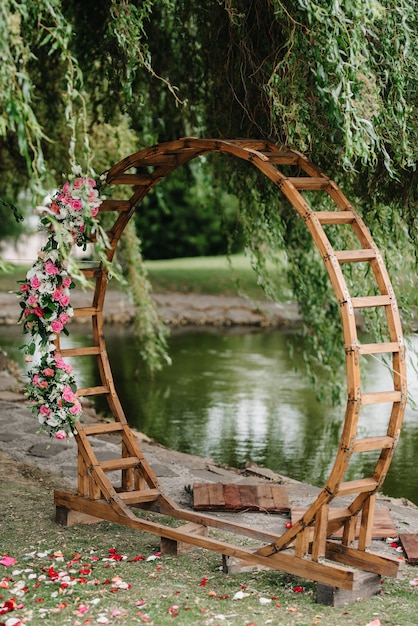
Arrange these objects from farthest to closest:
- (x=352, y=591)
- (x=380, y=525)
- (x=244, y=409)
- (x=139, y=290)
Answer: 1. (x=244, y=409)
2. (x=139, y=290)
3. (x=380, y=525)
4. (x=352, y=591)

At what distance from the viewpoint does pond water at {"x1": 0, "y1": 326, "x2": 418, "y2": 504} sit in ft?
26.9

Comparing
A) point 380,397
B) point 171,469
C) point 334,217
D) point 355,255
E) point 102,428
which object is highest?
point 334,217

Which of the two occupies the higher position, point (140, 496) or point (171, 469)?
point (140, 496)

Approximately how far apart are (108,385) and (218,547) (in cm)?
150

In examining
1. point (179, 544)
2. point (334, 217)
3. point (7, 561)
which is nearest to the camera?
point (334, 217)

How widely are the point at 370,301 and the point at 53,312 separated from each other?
179 cm

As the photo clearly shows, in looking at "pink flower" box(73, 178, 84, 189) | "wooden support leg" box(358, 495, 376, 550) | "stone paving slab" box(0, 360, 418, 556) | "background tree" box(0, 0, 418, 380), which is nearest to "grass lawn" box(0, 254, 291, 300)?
"stone paving slab" box(0, 360, 418, 556)

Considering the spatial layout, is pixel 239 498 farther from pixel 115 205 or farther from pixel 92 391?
pixel 115 205

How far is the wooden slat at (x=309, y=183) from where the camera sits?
4.22 metres

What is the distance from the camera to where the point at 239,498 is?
5434 mm

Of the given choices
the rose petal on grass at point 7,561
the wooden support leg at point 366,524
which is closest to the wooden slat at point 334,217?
the wooden support leg at point 366,524

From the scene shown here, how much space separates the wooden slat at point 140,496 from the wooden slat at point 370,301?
5.80 ft

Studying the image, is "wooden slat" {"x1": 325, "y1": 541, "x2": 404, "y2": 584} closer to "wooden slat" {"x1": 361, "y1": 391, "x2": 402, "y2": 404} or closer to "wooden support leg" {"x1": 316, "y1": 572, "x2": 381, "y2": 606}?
"wooden support leg" {"x1": 316, "y1": 572, "x2": 381, "y2": 606}

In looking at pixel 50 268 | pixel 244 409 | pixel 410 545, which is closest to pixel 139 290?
pixel 244 409
